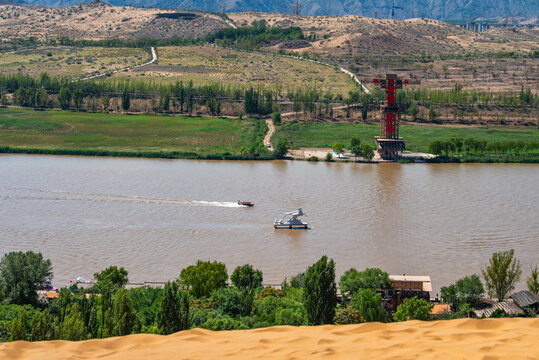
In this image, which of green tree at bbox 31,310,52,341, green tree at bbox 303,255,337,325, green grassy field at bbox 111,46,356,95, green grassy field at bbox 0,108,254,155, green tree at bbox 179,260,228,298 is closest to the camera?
green tree at bbox 31,310,52,341

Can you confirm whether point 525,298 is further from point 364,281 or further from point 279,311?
point 279,311

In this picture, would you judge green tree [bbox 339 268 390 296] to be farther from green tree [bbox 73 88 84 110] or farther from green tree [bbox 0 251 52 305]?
green tree [bbox 73 88 84 110]

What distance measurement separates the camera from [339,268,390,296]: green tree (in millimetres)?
20281

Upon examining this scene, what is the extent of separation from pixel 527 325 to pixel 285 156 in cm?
3522

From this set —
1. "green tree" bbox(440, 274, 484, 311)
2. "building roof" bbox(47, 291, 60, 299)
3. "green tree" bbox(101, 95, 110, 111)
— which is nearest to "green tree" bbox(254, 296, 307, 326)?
"green tree" bbox(440, 274, 484, 311)

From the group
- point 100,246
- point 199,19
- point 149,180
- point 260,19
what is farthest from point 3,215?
point 260,19

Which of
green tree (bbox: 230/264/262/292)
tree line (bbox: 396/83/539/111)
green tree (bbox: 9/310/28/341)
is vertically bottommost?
green tree (bbox: 230/264/262/292)

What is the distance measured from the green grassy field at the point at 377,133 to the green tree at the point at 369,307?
33.6 meters

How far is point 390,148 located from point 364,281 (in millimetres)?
29181

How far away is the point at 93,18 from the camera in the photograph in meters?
125

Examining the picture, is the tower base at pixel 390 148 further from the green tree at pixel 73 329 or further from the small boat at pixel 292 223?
the green tree at pixel 73 329

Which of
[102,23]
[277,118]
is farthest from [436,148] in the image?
[102,23]

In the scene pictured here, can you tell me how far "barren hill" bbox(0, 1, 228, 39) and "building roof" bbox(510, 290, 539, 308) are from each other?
3936 inches

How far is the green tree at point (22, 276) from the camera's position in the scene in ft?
65.8
